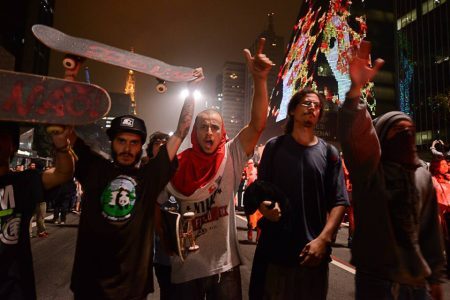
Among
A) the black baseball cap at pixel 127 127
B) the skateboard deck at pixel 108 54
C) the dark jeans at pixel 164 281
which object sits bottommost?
the dark jeans at pixel 164 281

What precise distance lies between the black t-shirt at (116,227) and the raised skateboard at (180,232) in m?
0.13

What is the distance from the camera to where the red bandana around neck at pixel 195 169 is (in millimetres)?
2800

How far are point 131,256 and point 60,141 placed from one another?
94cm

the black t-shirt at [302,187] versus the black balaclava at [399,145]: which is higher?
the black balaclava at [399,145]

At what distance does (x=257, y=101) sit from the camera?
9.96 feet

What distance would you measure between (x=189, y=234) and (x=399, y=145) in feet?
5.21

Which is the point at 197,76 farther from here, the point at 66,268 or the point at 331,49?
the point at 331,49

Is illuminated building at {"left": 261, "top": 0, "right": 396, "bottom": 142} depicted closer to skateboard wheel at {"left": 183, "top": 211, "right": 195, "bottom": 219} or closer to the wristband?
skateboard wheel at {"left": 183, "top": 211, "right": 195, "bottom": 219}

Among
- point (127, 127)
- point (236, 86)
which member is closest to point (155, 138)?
point (127, 127)

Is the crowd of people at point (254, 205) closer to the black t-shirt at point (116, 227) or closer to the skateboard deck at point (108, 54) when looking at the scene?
the black t-shirt at point (116, 227)

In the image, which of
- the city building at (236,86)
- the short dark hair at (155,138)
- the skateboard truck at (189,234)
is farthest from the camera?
the city building at (236,86)

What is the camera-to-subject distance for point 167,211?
9.07 feet

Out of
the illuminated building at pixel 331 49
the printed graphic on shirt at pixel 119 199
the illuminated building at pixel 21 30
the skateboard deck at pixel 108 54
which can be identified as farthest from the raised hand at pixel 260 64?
the illuminated building at pixel 21 30

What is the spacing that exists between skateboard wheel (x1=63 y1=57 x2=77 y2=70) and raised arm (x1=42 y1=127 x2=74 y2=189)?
1.47 feet
